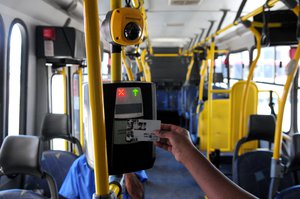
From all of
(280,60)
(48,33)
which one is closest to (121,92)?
(48,33)

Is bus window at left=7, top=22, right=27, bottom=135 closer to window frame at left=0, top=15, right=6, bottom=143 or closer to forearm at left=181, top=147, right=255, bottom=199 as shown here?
window frame at left=0, top=15, right=6, bottom=143

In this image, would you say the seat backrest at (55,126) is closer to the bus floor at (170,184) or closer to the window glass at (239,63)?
the bus floor at (170,184)

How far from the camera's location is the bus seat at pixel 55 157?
3135 mm

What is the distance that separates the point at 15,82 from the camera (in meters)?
3.49

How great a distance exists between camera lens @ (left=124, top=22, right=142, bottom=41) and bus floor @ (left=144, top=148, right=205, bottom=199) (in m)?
3.95

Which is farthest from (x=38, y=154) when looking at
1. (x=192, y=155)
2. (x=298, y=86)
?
(x=298, y=86)

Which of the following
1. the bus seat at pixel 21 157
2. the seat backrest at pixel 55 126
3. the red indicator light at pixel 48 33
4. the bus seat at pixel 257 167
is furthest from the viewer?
the red indicator light at pixel 48 33

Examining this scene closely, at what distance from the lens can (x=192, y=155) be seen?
0.85 m

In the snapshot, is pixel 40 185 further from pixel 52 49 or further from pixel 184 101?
pixel 184 101

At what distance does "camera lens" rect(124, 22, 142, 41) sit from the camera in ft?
3.00

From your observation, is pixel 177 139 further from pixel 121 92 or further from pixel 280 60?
pixel 280 60

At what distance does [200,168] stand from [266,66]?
5461 millimetres

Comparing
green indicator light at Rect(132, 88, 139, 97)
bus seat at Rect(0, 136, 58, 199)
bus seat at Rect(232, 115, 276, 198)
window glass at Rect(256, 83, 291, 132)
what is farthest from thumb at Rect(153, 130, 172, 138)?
window glass at Rect(256, 83, 291, 132)

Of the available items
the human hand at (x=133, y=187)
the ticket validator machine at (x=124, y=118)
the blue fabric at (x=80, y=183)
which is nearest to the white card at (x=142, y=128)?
the ticket validator machine at (x=124, y=118)
